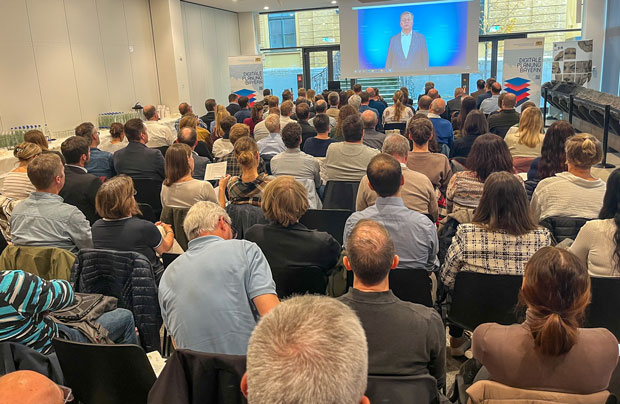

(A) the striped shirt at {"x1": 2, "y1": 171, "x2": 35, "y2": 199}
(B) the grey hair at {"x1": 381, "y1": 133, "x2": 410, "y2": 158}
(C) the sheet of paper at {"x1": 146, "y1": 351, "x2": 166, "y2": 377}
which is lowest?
(C) the sheet of paper at {"x1": 146, "y1": 351, "x2": 166, "y2": 377}

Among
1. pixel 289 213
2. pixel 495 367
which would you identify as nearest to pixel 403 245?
pixel 289 213

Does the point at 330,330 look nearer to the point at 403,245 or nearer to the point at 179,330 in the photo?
the point at 179,330

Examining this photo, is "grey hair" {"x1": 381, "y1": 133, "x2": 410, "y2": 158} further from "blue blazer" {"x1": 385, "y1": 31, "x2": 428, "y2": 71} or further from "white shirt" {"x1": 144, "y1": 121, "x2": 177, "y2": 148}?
"blue blazer" {"x1": 385, "y1": 31, "x2": 428, "y2": 71}

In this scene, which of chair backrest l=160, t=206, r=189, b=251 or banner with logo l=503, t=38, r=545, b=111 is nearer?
chair backrest l=160, t=206, r=189, b=251

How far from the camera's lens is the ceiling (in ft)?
41.8

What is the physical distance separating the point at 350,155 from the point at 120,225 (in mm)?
2211

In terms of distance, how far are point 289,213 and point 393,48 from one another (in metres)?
10.4

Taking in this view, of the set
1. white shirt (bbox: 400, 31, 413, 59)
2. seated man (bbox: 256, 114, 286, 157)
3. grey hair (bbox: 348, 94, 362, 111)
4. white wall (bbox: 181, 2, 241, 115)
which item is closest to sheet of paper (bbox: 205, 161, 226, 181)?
seated man (bbox: 256, 114, 286, 157)

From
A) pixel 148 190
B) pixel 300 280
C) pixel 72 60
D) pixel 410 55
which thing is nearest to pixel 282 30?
pixel 410 55

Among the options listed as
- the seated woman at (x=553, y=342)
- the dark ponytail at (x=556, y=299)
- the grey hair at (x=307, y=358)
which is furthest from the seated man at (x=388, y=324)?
the grey hair at (x=307, y=358)

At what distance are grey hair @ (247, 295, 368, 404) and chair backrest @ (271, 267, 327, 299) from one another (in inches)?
65.7

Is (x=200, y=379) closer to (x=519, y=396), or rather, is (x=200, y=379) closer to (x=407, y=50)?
(x=519, y=396)

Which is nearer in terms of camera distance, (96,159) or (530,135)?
(530,135)

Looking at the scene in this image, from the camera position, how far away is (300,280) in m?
2.61
